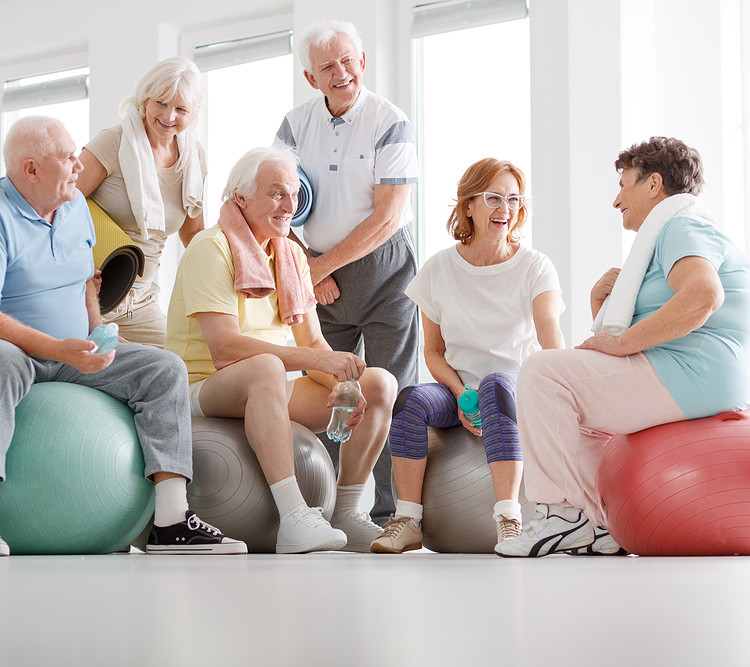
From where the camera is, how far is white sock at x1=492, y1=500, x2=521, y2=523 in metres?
2.51

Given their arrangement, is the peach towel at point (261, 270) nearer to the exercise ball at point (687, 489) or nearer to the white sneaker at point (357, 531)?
the white sneaker at point (357, 531)

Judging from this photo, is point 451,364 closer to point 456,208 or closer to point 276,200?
point 456,208

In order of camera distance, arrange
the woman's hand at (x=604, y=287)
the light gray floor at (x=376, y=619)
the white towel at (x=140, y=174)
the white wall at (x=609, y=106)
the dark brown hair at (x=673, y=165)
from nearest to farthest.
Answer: the light gray floor at (x=376, y=619) < the dark brown hair at (x=673, y=165) < the woman's hand at (x=604, y=287) < the white towel at (x=140, y=174) < the white wall at (x=609, y=106)

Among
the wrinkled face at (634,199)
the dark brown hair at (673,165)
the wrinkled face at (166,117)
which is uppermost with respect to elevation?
the wrinkled face at (166,117)

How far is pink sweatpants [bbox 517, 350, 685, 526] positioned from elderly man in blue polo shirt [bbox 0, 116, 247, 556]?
78 cm

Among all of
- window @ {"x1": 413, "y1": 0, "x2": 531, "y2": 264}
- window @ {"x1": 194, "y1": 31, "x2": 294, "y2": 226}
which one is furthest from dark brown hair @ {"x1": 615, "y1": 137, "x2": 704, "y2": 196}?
window @ {"x1": 194, "y1": 31, "x2": 294, "y2": 226}

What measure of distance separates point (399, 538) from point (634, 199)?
111 cm

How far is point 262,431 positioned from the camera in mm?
2588

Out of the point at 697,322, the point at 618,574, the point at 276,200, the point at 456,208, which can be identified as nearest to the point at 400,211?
the point at 456,208

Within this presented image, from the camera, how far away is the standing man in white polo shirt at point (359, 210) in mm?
3396

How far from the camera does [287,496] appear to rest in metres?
2.55

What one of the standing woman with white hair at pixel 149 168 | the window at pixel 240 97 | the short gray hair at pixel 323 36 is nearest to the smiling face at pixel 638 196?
the short gray hair at pixel 323 36

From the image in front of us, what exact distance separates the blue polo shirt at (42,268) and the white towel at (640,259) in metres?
1.44

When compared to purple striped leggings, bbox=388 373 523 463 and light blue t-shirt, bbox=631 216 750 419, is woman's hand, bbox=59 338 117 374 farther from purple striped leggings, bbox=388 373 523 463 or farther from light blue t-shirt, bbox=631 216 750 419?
light blue t-shirt, bbox=631 216 750 419
